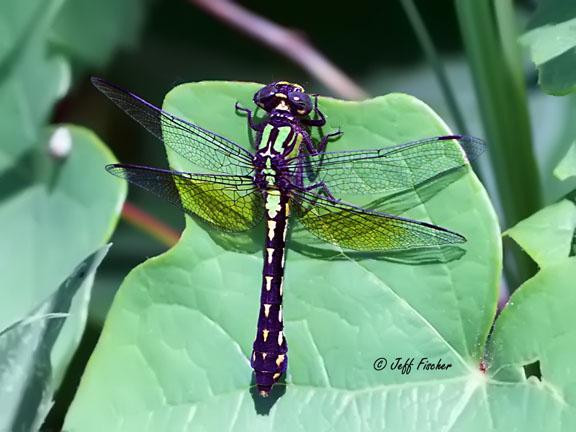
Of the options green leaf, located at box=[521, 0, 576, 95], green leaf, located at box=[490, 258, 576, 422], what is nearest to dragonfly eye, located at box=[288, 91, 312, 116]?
green leaf, located at box=[521, 0, 576, 95]

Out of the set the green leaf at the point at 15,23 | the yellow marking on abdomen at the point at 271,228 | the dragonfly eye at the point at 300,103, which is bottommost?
the yellow marking on abdomen at the point at 271,228

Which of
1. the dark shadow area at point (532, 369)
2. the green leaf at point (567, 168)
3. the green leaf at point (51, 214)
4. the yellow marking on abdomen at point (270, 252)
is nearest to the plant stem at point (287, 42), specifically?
the green leaf at point (51, 214)

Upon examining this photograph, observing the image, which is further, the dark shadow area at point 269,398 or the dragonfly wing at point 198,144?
the dragonfly wing at point 198,144

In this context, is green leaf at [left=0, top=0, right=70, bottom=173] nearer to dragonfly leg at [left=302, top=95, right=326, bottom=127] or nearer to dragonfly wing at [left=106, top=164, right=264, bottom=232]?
dragonfly wing at [left=106, top=164, right=264, bottom=232]

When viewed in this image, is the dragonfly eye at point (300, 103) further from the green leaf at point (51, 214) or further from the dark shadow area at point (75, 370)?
the dark shadow area at point (75, 370)

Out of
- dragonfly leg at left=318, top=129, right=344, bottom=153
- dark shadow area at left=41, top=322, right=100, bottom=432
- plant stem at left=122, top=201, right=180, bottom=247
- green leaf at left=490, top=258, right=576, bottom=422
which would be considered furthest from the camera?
dark shadow area at left=41, top=322, right=100, bottom=432

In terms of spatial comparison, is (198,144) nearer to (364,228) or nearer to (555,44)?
(364,228)

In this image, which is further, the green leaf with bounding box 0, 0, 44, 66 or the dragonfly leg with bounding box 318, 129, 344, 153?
the green leaf with bounding box 0, 0, 44, 66
